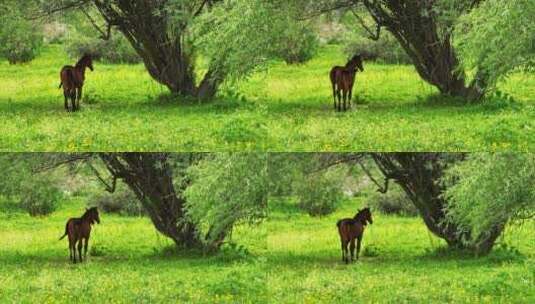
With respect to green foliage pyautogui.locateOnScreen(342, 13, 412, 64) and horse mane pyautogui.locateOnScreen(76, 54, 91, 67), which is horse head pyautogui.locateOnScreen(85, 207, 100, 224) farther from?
green foliage pyautogui.locateOnScreen(342, 13, 412, 64)

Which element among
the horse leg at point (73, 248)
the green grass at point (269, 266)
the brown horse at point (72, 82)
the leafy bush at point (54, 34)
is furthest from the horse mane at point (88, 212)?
the leafy bush at point (54, 34)

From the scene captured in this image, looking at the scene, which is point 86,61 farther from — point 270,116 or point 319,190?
point 319,190

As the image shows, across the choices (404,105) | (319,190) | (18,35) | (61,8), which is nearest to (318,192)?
(319,190)

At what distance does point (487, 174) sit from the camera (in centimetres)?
2195

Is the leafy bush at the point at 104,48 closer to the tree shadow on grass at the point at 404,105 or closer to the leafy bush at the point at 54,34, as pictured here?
the leafy bush at the point at 54,34

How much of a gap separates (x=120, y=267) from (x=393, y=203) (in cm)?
595

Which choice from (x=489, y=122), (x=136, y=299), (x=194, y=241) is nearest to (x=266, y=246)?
(x=194, y=241)

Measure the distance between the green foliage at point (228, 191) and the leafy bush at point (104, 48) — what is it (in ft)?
23.3

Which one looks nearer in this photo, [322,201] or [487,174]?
[487,174]

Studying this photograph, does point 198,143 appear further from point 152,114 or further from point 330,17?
point 330,17

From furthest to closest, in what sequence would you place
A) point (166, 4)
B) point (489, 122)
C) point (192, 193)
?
point (166, 4) < point (489, 122) < point (192, 193)

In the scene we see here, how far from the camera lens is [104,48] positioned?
30.2 m

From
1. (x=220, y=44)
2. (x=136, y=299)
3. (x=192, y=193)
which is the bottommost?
(x=136, y=299)

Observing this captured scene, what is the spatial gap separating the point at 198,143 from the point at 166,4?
4.11 m
